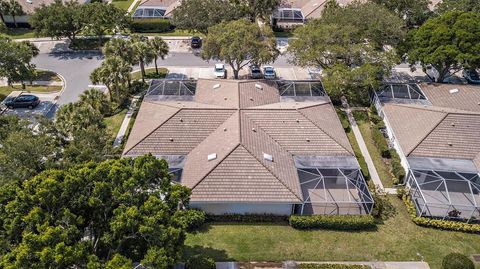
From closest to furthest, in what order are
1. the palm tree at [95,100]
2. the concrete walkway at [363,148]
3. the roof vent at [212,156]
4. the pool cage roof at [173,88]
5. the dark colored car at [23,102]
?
the roof vent at [212,156], the concrete walkway at [363,148], the palm tree at [95,100], the pool cage roof at [173,88], the dark colored car at [23,102]

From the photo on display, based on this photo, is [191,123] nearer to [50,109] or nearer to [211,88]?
[211,88]

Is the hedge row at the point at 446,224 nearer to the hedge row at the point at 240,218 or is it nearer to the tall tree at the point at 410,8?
the hedge row at the point at 240,218

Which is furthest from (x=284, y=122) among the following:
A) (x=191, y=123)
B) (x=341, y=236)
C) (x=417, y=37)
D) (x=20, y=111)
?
(x=20, y=111)

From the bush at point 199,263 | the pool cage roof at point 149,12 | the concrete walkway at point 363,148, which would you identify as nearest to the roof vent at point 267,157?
the concrete walkway at point 363,148

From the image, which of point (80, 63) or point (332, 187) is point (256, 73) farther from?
point (80, 63)

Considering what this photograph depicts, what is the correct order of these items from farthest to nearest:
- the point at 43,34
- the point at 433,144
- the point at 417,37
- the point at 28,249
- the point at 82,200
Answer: the point at 43,34
the point at 417,37
the point at 433,144
the point at 82,200
the point at 28,249

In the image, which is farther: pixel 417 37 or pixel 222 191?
pixel 417 37

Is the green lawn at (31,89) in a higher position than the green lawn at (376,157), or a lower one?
higher
